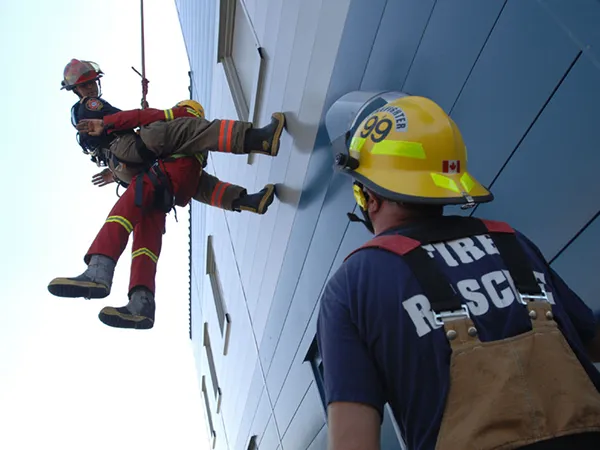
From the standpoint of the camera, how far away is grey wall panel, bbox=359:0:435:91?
2.59 meters

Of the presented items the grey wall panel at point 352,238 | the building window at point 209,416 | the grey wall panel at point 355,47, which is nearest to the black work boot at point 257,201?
the grey wall panel at point 352,238

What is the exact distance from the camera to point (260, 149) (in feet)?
14.5

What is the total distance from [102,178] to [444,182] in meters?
4.58

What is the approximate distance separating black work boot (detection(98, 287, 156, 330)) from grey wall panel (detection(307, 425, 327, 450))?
1.59 meters

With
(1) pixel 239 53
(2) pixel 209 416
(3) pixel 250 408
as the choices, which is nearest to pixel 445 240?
(1) pixel 239 53

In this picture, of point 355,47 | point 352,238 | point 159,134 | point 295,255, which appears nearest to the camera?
point 355,47

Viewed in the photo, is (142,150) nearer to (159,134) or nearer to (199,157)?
(159,134)

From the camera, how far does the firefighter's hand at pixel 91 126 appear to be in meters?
4.56

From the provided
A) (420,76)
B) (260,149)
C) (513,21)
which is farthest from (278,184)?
(513,21)

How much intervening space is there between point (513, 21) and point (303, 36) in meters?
2.34

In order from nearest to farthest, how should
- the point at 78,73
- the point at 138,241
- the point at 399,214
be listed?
1. the point at 399,214
2. the point at 138,241
3. the point at 78,73

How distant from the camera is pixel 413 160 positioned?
1.84 m

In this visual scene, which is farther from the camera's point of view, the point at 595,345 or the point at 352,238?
the point at 352,238

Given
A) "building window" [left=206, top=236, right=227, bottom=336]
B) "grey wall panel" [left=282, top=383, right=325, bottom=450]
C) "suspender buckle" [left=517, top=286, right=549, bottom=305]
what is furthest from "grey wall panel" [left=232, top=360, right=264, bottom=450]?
"suspender buckle" [left=517, top=286, right=549, bottom=305]
